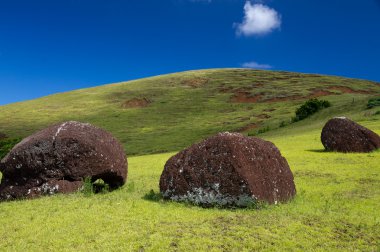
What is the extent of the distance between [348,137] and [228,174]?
20.6 m

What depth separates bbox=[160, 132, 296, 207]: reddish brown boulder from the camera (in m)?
14.6

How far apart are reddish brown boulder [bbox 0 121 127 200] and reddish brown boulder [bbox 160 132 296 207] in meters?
4.20

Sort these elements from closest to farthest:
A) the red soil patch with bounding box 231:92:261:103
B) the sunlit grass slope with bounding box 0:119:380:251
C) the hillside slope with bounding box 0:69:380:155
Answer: the sunlit grass slope with bounding box 0:119:380:251 → the hillside slope with bounding box 0:69:380:155 → the red soil patch with bounding box 231:92:261:103

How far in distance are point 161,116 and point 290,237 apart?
3309 inches

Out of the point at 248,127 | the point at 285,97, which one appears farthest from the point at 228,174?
the point at 285,97

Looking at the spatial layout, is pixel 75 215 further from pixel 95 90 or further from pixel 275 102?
pixel 95 90

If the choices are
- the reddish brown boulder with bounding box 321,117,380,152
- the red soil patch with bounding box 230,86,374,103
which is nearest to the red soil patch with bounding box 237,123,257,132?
the red soil patch with bounding box 230,86,374,103

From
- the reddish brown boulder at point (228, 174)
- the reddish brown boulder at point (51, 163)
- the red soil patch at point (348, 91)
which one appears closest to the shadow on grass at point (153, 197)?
the reddish brown boulder at point (228, 174)

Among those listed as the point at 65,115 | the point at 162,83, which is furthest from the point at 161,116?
the point at 162,83

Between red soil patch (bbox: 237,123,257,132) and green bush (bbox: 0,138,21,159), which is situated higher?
red soil patch (bbox: 237,123,257,132)

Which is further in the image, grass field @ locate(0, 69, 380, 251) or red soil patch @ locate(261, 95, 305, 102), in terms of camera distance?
red soil patch @ locate(261, 95, 305, 102)

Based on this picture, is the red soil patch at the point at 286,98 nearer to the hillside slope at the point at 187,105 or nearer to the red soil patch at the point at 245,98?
the hillside slope at the point at 187,105

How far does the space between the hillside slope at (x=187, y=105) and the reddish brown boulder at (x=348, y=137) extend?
90.4ft

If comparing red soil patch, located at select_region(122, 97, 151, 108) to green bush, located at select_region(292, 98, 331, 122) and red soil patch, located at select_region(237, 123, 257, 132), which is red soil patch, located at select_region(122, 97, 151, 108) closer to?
red soil patch, located at select_region(237, 123, 257, 132)
